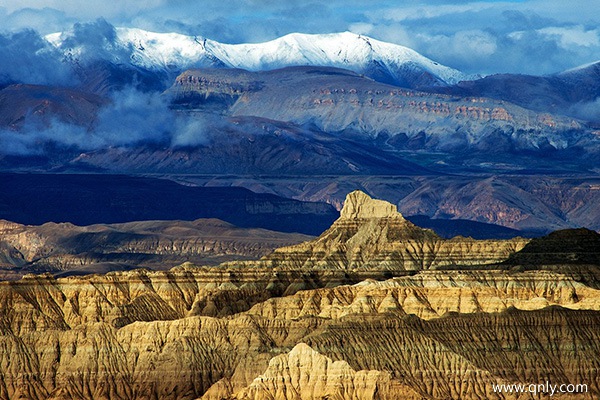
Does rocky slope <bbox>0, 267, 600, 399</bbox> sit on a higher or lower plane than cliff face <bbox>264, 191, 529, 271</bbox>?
lower

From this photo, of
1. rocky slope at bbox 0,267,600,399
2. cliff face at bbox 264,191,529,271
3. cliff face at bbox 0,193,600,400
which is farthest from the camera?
cliff face at bbox 264,191,529,271

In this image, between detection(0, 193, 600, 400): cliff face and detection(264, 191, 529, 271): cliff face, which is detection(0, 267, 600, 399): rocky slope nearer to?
detection(0, 193, 600, 400): cliff face

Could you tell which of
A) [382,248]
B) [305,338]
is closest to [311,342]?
[305,338]

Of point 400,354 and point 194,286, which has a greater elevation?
point 194,286

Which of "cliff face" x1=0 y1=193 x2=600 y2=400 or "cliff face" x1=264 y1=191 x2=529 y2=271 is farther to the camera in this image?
"cliff face" x1=264 y1=191 x2=529 y2=271

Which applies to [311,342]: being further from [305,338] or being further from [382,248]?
[382,248]


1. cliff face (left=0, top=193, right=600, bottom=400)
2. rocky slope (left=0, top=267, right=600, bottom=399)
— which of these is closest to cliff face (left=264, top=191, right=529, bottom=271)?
cliff face (left=0, top=193, right=600, bottom=400)

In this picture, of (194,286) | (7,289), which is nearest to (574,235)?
(194,286)

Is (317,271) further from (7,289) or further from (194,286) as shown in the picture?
(7,289)

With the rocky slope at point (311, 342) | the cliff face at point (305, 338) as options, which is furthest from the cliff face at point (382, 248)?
the rocky slope at point (311, 342)
